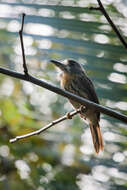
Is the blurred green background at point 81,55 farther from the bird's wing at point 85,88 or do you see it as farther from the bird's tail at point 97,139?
the bird's wing at point 85,88

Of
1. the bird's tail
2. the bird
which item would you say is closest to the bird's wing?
the bird

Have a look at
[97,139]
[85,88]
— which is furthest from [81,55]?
[85,88]

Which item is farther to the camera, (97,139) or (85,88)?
(85,88)

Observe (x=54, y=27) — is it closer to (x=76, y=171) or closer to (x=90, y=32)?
(x=90, y=32)

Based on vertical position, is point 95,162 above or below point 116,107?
below

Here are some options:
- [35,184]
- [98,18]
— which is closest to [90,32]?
[98,18]

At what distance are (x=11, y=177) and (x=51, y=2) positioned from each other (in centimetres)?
185

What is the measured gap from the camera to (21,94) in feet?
18.4

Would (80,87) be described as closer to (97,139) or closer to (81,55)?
(97,139)

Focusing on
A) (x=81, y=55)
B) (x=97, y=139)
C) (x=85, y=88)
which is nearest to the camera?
(x=81, y=55)

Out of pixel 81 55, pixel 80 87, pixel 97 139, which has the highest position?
pixel 81 55

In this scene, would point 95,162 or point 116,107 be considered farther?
point 95,162

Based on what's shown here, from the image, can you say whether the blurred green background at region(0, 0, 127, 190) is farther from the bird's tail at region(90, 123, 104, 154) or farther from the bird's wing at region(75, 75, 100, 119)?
the bird's wing at region(75, 75, 100, 119)

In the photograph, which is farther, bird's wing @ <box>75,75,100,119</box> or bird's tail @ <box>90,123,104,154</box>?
bird's wing @ <box>75,75,100,119</box>
